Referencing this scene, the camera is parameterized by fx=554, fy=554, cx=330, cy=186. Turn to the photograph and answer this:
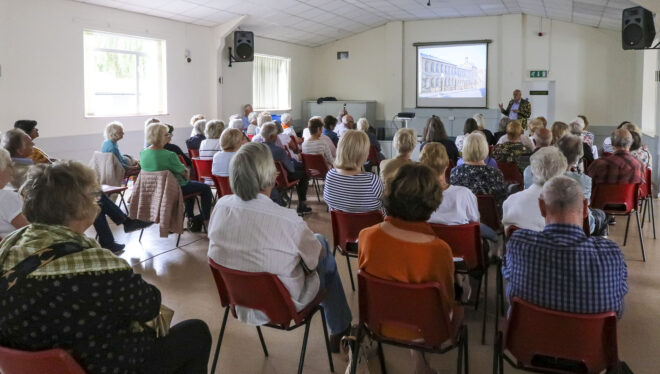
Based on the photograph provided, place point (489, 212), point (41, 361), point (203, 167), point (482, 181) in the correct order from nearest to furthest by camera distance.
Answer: point (41, 361) < point (489, 212) < point (482, 181) < point (203, 167)

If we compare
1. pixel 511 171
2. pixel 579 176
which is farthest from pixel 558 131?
pixel 579 176

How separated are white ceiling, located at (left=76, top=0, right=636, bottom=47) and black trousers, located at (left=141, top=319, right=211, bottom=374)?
766cm

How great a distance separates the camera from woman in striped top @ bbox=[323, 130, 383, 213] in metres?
3.72

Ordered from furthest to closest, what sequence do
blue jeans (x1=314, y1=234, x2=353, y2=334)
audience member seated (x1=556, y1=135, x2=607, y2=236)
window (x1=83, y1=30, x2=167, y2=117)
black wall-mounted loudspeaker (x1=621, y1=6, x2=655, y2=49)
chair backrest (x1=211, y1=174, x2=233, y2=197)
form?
window (x1=83, y1=30, x2=167, y2=117) < black wall-mounted loudspeaker (x1=621, y1=6, x2=655, y2=49) < chair backrest (x1=211, y1=174, x2=233, y2=197) < audience member seated (x1=556, y1=135, x2=607, y2=236) < blue jeans (x1=314, y1=234, x2=353, y2=334)

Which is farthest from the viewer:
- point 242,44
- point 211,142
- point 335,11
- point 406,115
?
point 406,115

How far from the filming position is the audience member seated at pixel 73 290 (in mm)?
1662

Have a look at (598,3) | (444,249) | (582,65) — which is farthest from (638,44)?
(444,249)

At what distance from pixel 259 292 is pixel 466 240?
1316 mm

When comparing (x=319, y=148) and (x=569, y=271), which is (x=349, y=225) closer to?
(x=569, y=271)

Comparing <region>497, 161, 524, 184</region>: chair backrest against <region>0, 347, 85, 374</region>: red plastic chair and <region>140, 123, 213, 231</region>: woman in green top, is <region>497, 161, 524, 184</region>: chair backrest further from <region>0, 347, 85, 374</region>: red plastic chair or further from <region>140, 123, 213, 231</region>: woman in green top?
<region>0, 347, 85, 374</region>: red plastic chair

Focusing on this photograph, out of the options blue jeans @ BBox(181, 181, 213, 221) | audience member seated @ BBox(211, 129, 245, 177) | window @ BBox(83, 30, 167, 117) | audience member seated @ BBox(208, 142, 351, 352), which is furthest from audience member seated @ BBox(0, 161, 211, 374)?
window @ BBox(83, 30, 167, 117)

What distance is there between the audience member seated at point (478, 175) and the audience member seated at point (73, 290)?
2709 mm

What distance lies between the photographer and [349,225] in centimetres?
362

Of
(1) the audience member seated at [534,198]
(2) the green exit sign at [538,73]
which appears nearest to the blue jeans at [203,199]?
(1) the audience member seated at [534,198]
